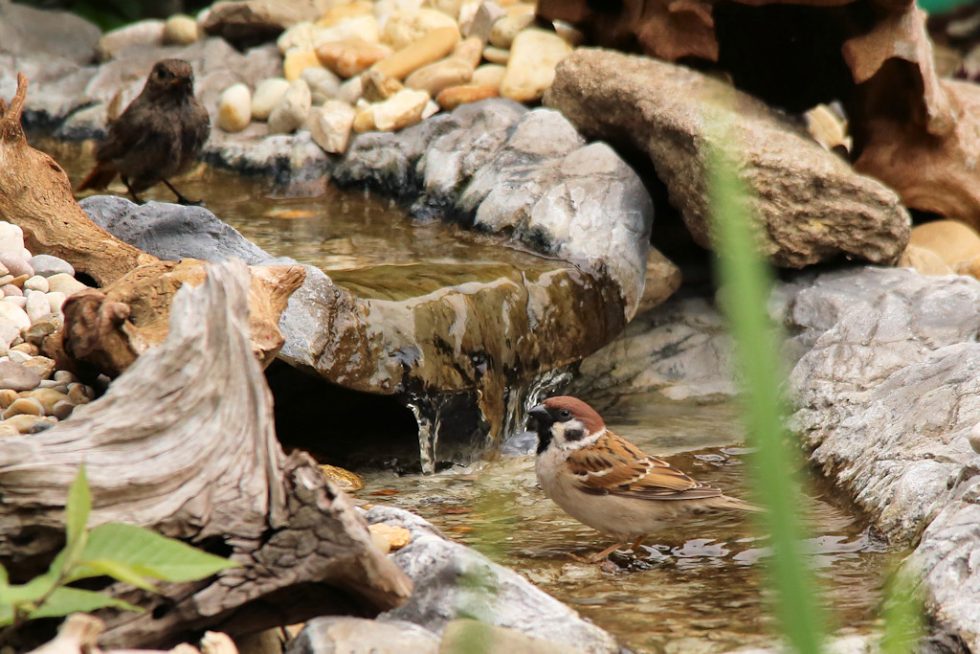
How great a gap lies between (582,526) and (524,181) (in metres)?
2.64

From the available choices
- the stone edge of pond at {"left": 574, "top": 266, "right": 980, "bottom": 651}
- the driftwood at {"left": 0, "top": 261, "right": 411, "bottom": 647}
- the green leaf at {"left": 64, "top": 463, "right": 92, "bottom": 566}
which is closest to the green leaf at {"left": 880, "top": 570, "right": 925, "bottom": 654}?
the stone edge of pond at {"left": 574, "top": 266, "right": 980, "bottom": 651}

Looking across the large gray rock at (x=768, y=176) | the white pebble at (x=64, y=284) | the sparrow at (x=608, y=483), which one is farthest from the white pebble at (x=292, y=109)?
the sparrow at (x=608, y=483)

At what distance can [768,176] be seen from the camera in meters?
6.48

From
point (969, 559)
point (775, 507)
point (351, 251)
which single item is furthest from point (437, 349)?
point (775, 507)

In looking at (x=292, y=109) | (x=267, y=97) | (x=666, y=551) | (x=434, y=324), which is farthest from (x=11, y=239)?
(x=267, y=97)

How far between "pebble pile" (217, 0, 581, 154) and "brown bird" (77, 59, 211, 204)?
1.00 metres

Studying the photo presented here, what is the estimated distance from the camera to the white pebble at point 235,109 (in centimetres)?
859

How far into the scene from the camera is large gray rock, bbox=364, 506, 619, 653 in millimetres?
3131

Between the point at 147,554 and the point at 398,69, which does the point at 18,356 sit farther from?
the point at 398,69

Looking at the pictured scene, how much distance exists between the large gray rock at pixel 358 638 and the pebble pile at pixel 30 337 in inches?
47.0

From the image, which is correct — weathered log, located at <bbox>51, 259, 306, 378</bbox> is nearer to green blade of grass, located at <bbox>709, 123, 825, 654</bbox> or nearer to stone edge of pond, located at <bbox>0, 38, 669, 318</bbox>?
stone edge of pond, located at <bbox>0, 38, 669, 318</bbox>

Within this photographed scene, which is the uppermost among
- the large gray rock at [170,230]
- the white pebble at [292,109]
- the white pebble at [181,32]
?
the white pebble at [181,32]

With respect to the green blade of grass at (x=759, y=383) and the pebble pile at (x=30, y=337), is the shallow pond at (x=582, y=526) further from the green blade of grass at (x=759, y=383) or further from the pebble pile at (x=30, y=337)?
the green blade of grass at (x=759, y=383)

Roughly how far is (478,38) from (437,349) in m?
3.49
